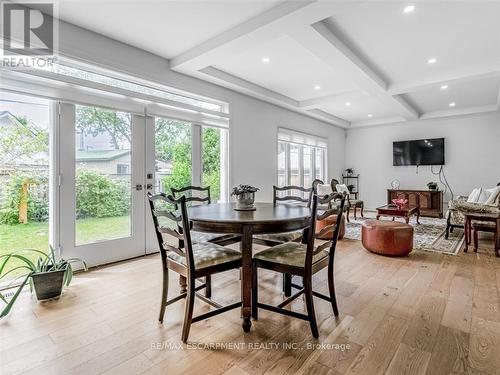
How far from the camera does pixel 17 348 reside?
167 centimetres

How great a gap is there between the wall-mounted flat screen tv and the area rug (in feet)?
5.92

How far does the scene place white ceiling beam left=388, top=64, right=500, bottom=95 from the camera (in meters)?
3.87

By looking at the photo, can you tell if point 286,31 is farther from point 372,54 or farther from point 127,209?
point 127,209

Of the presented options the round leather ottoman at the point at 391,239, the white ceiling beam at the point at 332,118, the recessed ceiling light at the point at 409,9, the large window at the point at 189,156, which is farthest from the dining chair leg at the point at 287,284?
the white ceiling beam at the point at 332,118

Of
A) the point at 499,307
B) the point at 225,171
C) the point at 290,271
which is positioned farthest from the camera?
the point at 225,171

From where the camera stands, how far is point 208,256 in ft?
6.14

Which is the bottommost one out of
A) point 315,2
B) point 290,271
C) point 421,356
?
point 421,356

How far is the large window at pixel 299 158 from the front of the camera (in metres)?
6.19

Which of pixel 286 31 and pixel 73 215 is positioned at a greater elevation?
pixel 286 31

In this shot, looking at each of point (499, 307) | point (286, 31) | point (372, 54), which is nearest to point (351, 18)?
point (286, 31)

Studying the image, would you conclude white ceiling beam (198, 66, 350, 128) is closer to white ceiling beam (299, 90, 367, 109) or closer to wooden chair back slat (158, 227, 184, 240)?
white ceiling beam (299, 90, 367, 109)

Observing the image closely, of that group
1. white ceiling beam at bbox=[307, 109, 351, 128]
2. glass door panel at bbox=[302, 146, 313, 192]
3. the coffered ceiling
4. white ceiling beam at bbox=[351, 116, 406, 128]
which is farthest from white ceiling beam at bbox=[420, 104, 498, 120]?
glass door panel at bbox=[302, 146, 313, 192]

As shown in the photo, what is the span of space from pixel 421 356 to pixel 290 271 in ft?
2.84

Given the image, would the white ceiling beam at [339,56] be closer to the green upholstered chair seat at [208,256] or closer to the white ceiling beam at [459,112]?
the green upholstered chair seat at [208,256]
